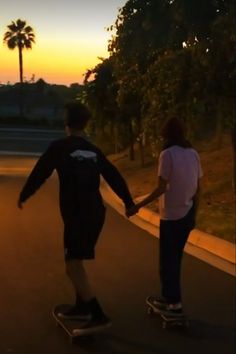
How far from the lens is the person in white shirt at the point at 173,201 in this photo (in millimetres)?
6957

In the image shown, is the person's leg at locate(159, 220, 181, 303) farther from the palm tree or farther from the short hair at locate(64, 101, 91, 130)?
the palm tree

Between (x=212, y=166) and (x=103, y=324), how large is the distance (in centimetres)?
1475

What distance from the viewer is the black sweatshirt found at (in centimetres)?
634

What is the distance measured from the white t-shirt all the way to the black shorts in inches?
35.8

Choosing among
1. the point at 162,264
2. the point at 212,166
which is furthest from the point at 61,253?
the point at 212,166

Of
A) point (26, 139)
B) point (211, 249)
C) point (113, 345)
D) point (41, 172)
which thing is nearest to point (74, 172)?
point (41, 172)

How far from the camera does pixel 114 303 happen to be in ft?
25.0

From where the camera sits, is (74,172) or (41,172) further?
(41,172)

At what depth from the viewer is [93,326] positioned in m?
6.29

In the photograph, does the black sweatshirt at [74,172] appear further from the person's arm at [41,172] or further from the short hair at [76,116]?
the short hair at [76,116]

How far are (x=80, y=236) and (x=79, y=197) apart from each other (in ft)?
1.06

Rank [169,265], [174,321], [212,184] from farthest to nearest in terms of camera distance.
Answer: [212,184] → [169,265] → [174,321]

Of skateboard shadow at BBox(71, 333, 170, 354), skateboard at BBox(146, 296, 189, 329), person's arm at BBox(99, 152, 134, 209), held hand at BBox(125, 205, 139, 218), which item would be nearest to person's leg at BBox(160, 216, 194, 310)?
skateboard at BBox(146, 296, 189, 329)

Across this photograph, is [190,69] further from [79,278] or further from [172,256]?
[79,278]
